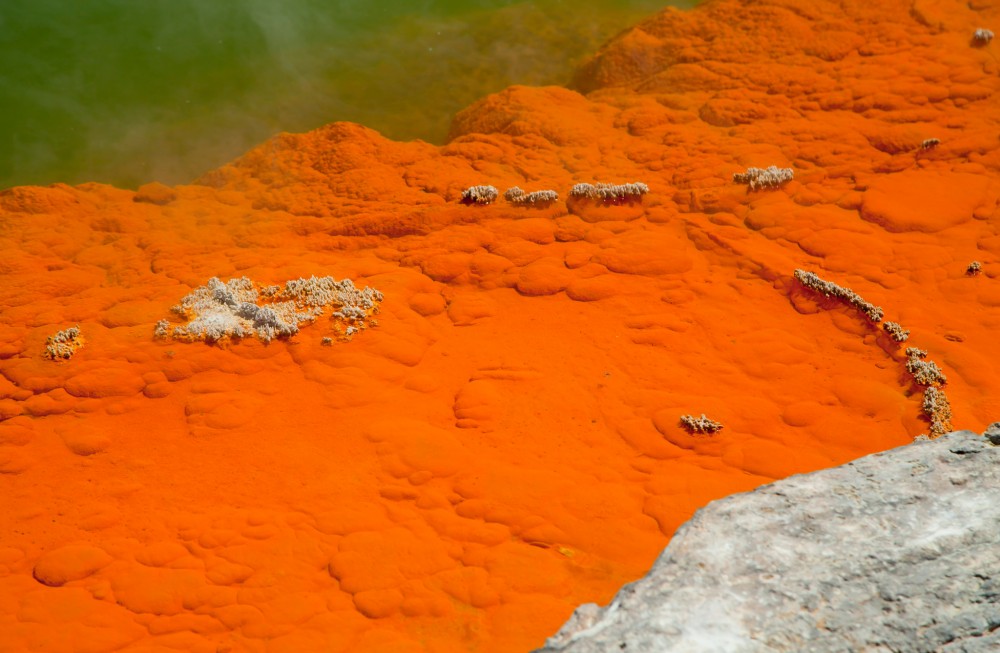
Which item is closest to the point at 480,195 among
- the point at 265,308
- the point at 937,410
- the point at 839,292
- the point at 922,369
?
the point at 265,308

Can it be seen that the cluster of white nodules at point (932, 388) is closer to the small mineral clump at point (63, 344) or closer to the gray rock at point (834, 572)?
the gray rock at point (834, 572)

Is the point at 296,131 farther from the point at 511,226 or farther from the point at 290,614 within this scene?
the point at 290,614

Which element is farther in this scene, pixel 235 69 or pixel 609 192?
pixel 235 69

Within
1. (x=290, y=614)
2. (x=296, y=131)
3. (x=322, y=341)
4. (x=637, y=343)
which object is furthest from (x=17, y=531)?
(x=296, y=131)

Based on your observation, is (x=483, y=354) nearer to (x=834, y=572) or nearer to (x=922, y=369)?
(x=922, y=369)

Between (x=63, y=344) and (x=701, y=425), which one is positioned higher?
(x=63, y=344)

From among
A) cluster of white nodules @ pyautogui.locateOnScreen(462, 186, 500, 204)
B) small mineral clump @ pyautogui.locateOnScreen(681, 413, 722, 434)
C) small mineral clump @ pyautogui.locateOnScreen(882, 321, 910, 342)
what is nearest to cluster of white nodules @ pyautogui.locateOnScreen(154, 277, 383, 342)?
cluster of white nodules @ pyautogui.locateOnScreen(462, 186, 500, 204)

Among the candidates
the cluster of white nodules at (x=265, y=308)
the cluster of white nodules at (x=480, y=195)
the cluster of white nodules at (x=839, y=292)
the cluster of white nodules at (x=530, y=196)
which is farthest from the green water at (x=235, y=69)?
the cluster of white nodules at (x=839, y=292)
